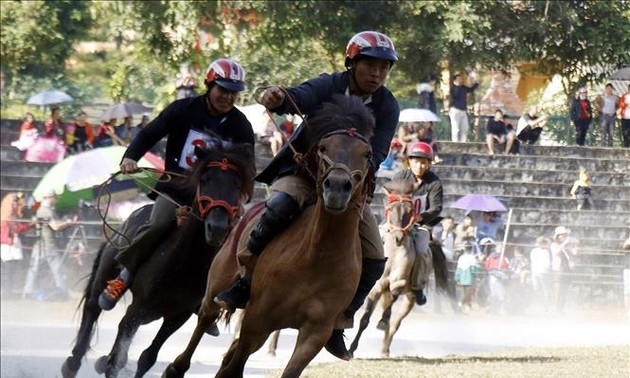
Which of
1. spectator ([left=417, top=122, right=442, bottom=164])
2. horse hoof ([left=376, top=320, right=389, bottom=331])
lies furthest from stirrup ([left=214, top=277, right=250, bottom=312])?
spectator ([left=417, top=122, right=442, bottom=164])

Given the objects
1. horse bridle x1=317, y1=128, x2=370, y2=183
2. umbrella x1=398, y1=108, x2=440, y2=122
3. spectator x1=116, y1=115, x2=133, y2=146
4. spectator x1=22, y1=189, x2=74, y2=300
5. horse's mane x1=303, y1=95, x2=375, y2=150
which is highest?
horse's mane x1=303, y1=95, x2=375, y2=150

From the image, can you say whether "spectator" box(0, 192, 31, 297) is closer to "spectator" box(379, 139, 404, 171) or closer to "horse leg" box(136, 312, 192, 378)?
"spectator" box(379, 139, 404, 171)

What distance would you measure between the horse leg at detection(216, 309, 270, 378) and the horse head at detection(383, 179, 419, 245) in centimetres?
758

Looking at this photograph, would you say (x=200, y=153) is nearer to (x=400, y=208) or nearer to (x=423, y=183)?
(x=400, y=208)

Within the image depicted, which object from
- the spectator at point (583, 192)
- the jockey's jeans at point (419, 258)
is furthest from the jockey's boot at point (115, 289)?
the spectator at point (583, 192)

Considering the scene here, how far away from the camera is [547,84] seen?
34.3m

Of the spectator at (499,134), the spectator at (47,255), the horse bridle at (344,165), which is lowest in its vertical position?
the spectator at (47,255)

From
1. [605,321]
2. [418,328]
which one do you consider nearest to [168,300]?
[418,328]

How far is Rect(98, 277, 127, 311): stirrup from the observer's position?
12.5 m

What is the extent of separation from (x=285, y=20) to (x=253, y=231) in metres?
21.8

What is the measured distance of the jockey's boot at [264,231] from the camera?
9.56 meters

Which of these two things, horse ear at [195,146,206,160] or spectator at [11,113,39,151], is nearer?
horse ear at [195,146,206,160]

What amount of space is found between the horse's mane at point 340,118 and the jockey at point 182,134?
2.74 metres

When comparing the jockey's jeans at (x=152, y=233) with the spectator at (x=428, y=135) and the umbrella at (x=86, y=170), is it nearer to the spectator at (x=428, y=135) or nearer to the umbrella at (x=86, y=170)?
the umbrella at (x=86, y=170)
